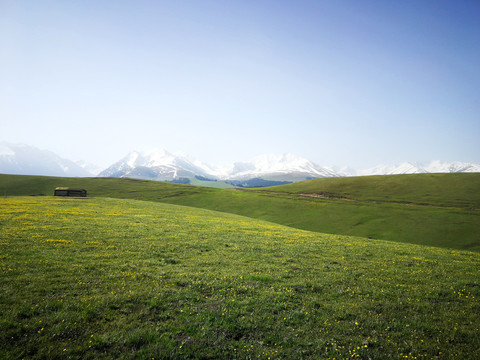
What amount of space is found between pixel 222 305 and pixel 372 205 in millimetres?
110489

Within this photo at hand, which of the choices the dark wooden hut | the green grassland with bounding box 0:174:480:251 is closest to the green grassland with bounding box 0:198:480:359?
the green grassland with bounding box 0:174:480:251

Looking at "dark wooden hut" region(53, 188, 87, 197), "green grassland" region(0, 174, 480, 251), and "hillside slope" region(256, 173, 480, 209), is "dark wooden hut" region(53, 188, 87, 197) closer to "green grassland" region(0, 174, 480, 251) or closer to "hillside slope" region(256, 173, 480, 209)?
"green grassland" region(0, 174, 480, 251)

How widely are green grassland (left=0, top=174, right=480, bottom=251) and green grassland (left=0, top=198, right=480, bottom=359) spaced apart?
55542mm

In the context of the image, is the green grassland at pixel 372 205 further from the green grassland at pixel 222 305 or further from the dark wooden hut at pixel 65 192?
the green grassland at pixel 222 305

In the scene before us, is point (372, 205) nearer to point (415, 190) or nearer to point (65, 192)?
point (415, 190)

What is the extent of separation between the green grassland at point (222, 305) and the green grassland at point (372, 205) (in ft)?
182

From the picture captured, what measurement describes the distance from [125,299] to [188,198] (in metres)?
112

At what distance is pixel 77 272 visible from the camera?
14297 mm

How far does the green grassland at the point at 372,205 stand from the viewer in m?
67.4

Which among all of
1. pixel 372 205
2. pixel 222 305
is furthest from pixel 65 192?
pixel 372 205

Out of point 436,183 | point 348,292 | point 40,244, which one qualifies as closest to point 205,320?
point 348,292

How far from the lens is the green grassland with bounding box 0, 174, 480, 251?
6744 centimetres

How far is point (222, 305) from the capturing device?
460 inches

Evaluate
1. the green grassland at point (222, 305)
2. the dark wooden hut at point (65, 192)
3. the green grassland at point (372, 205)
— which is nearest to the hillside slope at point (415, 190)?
the green grassland at point (372, 205)
